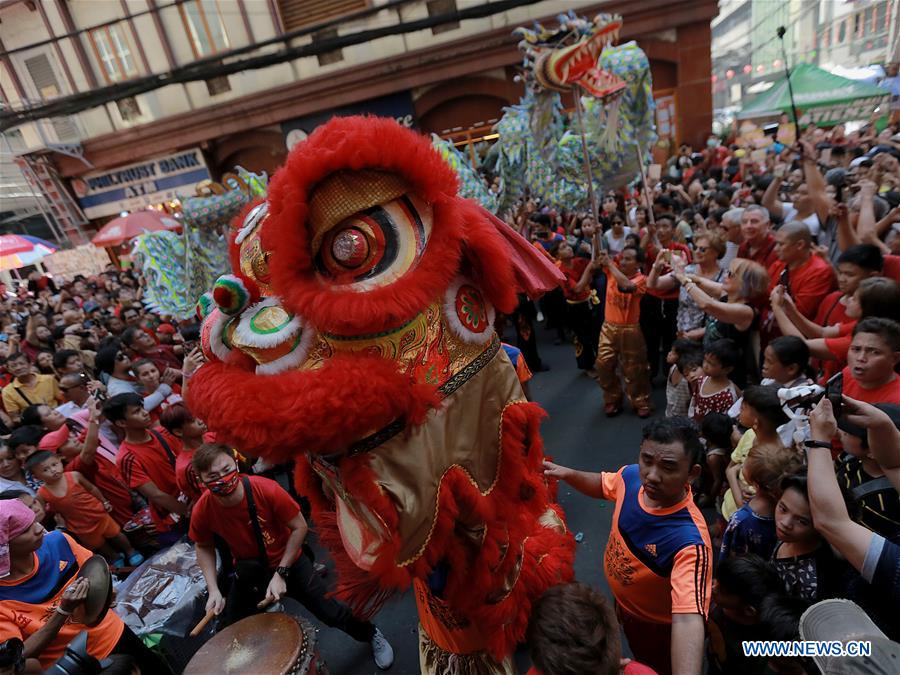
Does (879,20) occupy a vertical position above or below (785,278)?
above

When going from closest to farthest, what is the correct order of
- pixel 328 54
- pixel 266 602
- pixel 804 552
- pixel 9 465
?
pixel 804 552, pixel 266 602, pixel 9 465, pixel 328 54

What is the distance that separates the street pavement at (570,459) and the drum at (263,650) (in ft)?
1.36

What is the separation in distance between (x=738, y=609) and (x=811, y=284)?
2.17m

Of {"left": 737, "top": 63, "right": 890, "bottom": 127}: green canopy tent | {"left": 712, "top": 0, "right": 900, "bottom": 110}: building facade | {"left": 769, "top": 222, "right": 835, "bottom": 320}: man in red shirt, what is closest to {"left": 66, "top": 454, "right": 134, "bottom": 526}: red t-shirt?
{"left": 769, "top": 222, "right": 835, "bottom": 320}: man in red shirt

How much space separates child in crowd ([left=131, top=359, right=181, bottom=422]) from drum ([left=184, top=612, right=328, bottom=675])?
2.25 m

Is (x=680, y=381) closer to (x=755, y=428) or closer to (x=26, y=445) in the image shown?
(x=755, y=428)

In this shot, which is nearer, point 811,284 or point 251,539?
point 251,539

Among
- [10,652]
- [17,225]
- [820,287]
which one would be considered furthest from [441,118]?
[17,225]

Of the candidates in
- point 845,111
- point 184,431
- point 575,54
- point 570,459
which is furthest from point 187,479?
point 845,111

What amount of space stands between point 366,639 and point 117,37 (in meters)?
16.5

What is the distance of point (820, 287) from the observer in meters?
2.97

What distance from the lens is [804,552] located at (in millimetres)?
1559

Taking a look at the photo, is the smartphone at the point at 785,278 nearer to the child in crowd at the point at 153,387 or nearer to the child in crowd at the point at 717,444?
the child in crowd at the point at 717,444

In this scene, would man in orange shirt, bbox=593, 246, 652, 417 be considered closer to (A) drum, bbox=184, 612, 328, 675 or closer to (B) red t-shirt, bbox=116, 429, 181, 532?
(A) drum, bbox=184, 612, 328, 675
